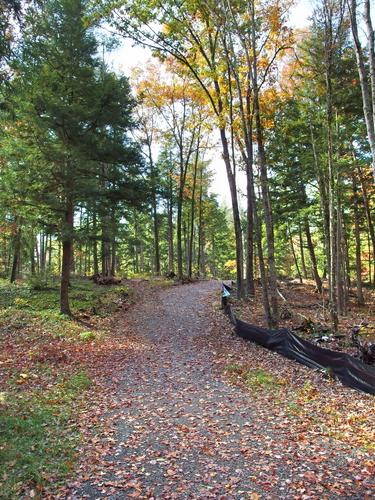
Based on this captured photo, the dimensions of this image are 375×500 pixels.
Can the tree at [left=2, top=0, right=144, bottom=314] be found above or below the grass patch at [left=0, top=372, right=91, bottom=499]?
above

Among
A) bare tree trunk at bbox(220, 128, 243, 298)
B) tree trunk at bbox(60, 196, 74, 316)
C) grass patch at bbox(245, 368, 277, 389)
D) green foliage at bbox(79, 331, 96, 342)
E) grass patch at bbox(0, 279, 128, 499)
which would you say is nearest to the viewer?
grass patch at bbox(0, 279, 128, 499)

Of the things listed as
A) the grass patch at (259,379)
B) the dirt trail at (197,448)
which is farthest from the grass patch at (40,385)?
the grass patch at (259,379)

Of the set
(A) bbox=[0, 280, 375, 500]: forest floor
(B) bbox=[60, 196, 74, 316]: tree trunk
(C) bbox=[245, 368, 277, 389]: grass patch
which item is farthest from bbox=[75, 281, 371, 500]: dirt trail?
(B) bbox=[60, 196, 74, 316]: tree trunk

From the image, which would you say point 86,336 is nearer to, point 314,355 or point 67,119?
point 314,355

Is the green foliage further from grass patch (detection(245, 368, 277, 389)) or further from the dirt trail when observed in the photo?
grass patch (detection(245, 368, 277, 389))

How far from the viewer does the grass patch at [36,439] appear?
438 cm

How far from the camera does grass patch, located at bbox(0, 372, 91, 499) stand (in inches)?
172

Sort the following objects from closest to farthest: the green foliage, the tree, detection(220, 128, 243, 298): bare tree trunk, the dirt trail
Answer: the dirt trail, the green foliage, the tree, detection(220, 128, 243, 298): bare tree trunk

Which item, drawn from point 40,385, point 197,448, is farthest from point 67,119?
point 197,448

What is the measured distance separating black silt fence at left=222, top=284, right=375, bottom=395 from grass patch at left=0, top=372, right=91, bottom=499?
18.3 ft

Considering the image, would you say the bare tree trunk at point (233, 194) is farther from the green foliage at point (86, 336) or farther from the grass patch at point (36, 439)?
the grass patch at point (36, 439)

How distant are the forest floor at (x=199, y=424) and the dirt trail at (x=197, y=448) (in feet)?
0.06

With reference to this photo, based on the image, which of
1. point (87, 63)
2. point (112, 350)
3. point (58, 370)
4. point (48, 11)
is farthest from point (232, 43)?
point (58, 370)

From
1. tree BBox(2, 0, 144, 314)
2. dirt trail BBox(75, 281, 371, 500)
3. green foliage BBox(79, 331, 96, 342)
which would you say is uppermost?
tree BBox(2, 0, 144, 314)
